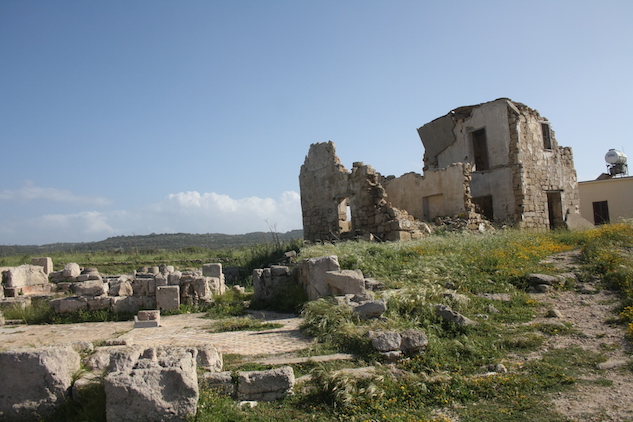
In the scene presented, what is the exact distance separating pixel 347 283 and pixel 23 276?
10587mm

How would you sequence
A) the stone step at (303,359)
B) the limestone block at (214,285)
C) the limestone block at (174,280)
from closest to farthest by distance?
1. the stone step at (303,359)
2. the limestone block at (174,280)
3. the limestone block at (214,285)

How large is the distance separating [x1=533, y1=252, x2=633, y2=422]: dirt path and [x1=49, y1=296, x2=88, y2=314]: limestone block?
29.2ft

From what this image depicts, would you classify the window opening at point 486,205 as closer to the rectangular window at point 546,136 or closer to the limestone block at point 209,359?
the rectangular window at point 546,136

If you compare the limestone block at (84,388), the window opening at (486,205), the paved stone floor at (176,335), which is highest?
the window opening at (486,205)

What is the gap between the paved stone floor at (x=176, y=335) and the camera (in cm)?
673

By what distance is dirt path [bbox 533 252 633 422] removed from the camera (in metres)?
4.61

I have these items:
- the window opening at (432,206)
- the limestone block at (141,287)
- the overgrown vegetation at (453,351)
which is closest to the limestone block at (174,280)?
the limestone block at (141,287)

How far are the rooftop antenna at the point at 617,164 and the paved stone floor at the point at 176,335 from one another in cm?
2615

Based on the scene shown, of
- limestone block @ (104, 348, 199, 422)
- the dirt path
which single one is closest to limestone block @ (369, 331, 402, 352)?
the dirt path

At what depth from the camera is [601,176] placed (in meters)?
28.1

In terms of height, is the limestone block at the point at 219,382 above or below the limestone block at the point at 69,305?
below

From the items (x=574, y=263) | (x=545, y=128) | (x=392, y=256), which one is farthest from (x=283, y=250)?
(x=545, y=128)

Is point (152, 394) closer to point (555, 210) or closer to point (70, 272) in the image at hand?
point (70, 272)

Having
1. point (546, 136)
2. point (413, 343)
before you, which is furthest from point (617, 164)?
point (413, 343)
